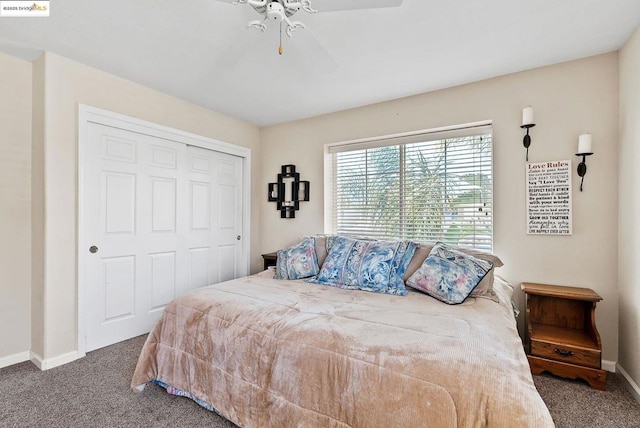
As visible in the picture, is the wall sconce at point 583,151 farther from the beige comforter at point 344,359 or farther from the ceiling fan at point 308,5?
the ceiling fan at point 308,5

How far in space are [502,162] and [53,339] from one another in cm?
403

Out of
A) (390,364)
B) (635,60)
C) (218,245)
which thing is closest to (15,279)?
(218,245)

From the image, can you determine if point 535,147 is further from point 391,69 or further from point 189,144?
point 189,144

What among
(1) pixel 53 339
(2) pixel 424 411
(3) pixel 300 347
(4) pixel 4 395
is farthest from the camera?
(1) pixel 53 339

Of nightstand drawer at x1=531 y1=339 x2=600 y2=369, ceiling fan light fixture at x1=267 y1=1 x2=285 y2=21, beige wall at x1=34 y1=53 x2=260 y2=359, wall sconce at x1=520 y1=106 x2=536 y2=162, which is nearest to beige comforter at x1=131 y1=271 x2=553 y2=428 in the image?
nightstand drawer at x1=531 y1=339 x2=600 y2=369

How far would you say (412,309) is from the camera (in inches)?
71.3

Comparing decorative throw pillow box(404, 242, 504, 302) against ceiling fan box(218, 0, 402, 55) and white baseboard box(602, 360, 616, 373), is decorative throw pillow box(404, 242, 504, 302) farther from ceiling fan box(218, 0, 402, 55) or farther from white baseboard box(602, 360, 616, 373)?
ceiling fan box(218, 0, 402, 55)

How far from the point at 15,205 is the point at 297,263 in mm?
2338

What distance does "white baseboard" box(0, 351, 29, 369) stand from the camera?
2354 millimetres

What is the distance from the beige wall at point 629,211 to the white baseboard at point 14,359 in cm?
454

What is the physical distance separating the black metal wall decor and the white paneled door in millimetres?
642

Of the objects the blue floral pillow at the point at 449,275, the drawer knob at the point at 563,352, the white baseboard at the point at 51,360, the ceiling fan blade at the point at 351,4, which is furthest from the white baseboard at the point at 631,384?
the white baseboard at the point at 51,360

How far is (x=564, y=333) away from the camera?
2.29 metres

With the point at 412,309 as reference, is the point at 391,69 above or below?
above
